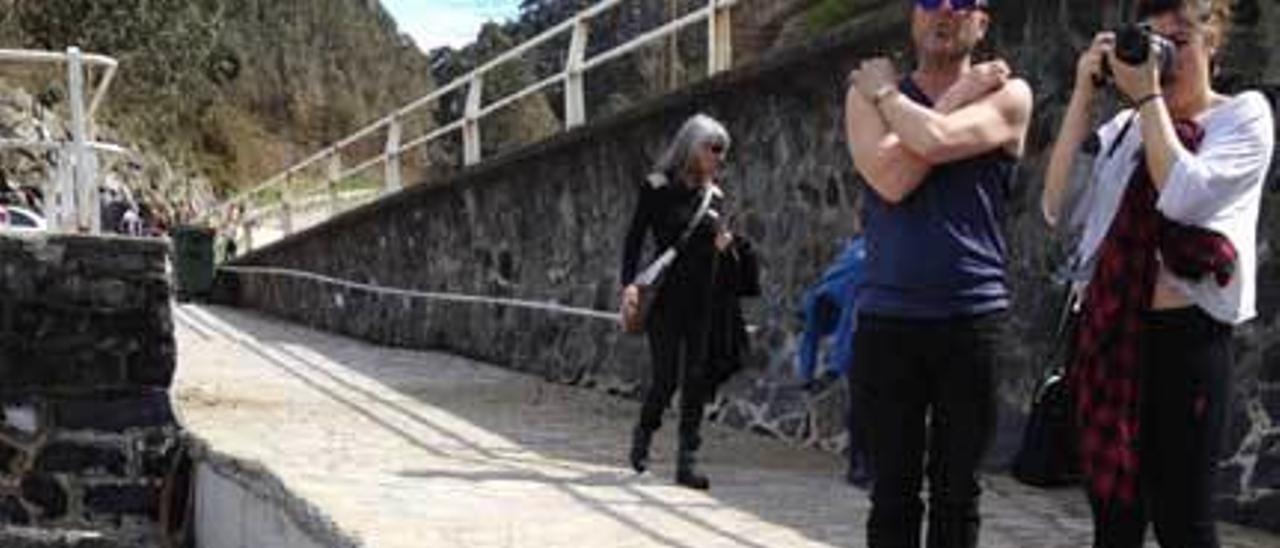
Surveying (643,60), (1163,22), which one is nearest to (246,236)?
(643,60)

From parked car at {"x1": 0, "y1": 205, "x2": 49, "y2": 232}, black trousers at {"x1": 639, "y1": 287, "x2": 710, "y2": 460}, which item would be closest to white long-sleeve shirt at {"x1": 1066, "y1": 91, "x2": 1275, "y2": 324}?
black trousers at {"x1": 639, "y1": 287, "x2": 710, "y2": 460}

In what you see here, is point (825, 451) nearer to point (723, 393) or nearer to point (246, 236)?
point (723, 393)

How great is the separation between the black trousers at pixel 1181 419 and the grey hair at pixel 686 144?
11.0 feet

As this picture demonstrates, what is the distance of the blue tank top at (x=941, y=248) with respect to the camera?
4.02m

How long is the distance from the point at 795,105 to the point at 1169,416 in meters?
5.53

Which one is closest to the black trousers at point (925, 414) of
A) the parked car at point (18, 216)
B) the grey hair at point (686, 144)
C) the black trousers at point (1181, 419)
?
the black trousers at point (1181, 419)

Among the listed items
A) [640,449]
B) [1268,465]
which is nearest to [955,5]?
[1268,465]

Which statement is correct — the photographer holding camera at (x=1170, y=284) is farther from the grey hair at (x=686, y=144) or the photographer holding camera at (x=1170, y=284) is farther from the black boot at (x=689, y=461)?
the black boot at (x=689, y=461)

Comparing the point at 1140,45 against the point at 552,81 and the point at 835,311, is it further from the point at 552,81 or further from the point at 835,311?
the point at 552,81

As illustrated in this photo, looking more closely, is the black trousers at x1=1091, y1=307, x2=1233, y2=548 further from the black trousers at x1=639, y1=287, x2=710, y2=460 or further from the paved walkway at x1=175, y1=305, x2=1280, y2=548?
the black trousers at x1=639, y1=287, x2=710, y2=460

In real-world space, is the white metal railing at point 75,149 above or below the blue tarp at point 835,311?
above

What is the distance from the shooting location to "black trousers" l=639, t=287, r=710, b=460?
23.3 feet

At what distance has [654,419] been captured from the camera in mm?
7332

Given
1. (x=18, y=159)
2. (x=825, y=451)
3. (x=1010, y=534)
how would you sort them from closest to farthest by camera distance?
(x=1010, y=534)
(x=825, y=451)
(x=18, y=159)
